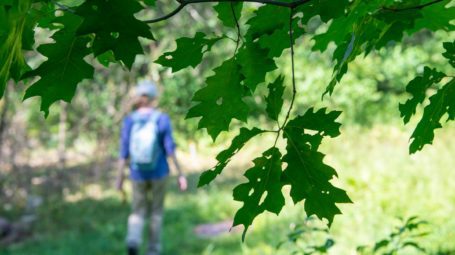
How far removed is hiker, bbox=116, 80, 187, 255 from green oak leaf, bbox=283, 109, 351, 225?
12.1 ft

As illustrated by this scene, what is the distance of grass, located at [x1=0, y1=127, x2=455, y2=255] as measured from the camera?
473 centimetres

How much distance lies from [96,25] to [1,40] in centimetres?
15

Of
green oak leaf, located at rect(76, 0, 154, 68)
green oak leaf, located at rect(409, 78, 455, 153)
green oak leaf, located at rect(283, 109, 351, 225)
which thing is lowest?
green oak leaf, located at rect(76, 0, 154, 68)

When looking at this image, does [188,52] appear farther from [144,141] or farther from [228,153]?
[144,141]

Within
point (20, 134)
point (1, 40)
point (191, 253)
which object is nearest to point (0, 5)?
point (1, 40)

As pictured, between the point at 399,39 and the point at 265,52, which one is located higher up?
the point at 399,39

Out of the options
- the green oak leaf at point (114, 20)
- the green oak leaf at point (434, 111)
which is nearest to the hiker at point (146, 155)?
the green oak leaf at point (434, 111)

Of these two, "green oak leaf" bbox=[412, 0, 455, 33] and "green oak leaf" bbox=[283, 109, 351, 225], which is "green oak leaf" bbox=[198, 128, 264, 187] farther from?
"green oak leaf" bbox=[412, 0, 455, 33]

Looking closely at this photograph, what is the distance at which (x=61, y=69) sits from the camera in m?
1.00

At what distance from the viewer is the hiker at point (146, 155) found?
187 inches

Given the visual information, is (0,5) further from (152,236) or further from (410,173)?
(410,173)

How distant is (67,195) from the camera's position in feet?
33.8

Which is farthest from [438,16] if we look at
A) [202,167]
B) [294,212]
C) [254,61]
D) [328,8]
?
[202,167]

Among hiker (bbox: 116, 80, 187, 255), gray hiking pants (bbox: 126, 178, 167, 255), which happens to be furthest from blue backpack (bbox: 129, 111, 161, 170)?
gray hiking pants (bbox: 126, 178, 167, 255)
